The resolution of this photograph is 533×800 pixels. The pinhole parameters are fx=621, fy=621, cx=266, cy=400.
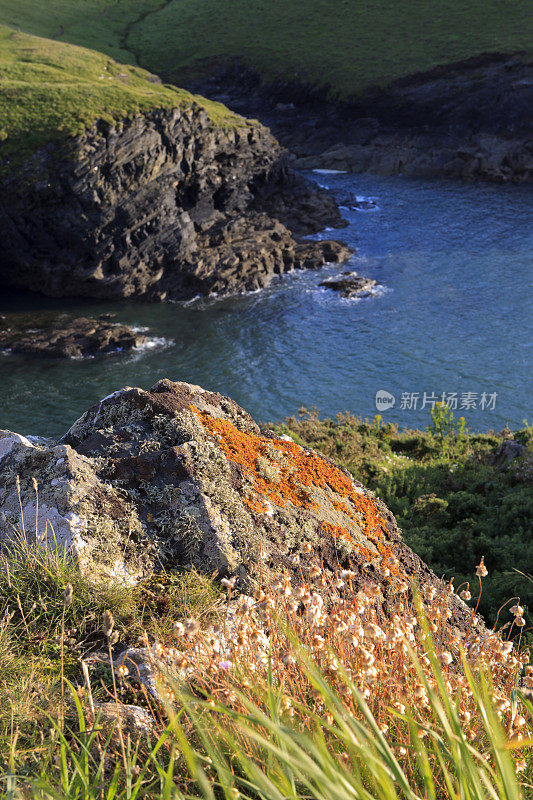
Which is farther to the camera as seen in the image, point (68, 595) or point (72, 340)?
point (72, 340)

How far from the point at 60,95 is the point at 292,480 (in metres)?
50.6

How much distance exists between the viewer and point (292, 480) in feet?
19.6

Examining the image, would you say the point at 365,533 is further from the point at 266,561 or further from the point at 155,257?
the point at 155,257

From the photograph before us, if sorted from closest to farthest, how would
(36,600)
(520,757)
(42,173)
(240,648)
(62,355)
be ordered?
(520,757)
(240,648)
(36,600)
(62,355)
(42,173)

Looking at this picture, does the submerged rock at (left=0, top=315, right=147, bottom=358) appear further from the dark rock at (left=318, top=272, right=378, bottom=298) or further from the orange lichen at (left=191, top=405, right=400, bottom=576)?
the orange lichen at (left=191, top=405, right=400, bottom=576)

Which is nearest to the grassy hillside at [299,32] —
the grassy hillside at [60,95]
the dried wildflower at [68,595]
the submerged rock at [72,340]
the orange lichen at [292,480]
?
the grassy hillside at [60,95]

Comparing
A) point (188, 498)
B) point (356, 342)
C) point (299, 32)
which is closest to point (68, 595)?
point (188, 498)

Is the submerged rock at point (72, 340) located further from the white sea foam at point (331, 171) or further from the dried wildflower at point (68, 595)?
the white sea foam at point (331, 171)

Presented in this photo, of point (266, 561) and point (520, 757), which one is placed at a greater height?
point (520, 757)

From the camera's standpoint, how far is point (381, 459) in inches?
631

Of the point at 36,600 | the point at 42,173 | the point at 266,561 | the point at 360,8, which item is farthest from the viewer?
the point at 360,8

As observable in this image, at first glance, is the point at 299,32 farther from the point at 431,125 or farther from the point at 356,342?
the point at 356,342

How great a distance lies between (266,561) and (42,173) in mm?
42252

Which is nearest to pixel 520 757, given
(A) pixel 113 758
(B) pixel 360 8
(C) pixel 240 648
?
(C) pixel 240 648
